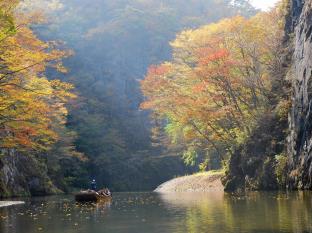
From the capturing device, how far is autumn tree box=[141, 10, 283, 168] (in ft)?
126

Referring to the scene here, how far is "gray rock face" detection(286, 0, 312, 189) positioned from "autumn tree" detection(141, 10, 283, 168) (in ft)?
17.4

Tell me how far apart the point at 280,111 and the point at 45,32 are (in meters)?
52.8

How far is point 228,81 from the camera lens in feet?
128

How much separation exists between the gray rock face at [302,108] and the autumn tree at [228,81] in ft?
17.4

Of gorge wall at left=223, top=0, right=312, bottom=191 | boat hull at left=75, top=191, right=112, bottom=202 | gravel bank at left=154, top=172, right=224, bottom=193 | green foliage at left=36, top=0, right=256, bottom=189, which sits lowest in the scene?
boat hull at left=75, top=191, right=112, bottom=202

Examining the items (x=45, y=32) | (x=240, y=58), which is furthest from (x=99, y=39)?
(x=240, y=58)

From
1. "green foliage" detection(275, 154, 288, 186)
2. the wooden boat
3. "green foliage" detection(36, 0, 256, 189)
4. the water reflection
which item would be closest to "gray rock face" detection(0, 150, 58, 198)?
the wooden boat

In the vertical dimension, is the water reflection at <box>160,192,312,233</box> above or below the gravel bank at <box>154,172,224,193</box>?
below

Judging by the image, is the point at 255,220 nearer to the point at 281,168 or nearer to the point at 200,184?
the point at 281,168

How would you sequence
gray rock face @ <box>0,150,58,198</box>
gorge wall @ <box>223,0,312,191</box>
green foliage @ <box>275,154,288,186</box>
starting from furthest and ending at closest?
gray rock face @ <box>0,150,58,198</box> → green foliage @ <box>275,154,288,186</box> → gorge wall @ <box>223,0,312,191</box>

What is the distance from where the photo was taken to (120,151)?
70438 mm

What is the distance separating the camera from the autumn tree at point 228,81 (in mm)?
38500

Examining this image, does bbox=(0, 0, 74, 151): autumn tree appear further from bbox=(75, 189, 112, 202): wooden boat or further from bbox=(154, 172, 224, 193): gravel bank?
bbox=(154, 172, 224, 193): gravel bank

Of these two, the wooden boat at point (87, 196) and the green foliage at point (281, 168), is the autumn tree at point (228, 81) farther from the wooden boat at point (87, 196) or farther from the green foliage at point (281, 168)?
the wooden boat at point (87, 196)
